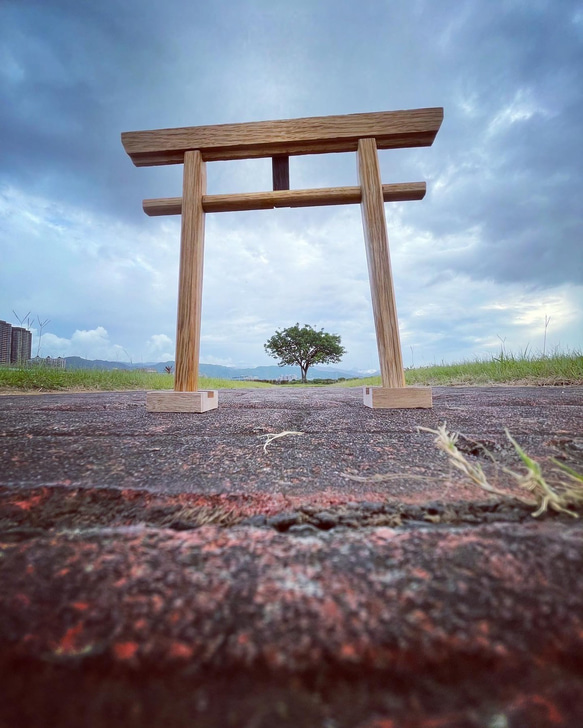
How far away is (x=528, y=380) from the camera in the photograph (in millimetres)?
3611

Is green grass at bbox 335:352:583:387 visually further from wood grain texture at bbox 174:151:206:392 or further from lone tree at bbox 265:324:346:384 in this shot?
lone tree at bbox 265:324:346:384

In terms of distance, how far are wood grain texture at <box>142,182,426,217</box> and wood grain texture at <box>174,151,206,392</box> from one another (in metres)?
0.09

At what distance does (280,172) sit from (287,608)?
1929 millimetres

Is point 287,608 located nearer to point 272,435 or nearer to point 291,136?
point 272,435

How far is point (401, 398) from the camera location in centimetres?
154

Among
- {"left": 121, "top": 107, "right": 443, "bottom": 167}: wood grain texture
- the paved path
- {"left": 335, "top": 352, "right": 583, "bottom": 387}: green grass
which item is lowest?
the paved path

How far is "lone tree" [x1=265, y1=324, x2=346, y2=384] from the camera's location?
23.1 m

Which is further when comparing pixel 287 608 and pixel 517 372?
pixel 517 372

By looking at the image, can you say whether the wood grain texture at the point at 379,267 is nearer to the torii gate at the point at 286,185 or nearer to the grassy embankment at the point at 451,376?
the torii gate at the point at 286,185

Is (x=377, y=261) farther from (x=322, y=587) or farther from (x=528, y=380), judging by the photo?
(x=528, y=380)

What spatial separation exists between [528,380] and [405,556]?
4.01m

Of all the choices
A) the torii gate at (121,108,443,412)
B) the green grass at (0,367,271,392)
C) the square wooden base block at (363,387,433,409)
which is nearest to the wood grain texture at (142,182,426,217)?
the torii gate at (121,108,443,412)

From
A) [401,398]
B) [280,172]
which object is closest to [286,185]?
[280,172]


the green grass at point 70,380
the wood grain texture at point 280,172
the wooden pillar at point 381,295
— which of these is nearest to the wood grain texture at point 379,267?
the wooden pillar at point 381,295
